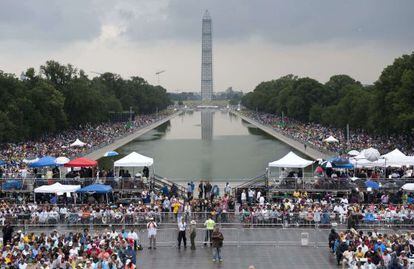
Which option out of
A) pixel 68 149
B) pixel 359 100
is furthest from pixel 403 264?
pixel 359 100

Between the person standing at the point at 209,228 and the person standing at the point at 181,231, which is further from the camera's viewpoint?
the person standing at the point at 209,228

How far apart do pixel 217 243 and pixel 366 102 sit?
214 ft

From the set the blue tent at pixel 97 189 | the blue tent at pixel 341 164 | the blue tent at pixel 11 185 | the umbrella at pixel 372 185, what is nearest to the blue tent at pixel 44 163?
the blue tent at pixel 11 185

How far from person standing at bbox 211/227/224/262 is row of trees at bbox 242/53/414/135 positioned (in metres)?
42.7

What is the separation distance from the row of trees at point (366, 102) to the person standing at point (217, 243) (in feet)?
140

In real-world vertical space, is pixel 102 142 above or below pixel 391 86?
below

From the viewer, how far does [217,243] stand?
21.5m

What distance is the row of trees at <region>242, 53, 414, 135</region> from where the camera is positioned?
63.6 meters

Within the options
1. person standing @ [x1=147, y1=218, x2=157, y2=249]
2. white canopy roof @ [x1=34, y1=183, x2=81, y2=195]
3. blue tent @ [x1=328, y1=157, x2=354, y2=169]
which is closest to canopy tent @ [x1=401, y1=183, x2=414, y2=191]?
blue tent @ [x1=328, y1=157, x2=354, y2=169]

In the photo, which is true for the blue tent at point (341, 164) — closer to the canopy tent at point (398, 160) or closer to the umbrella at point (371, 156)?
the umbrella at point (371, 156)

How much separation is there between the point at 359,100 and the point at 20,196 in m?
60.9

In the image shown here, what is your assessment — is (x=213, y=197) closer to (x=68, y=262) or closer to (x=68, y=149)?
(x=68, y=262)

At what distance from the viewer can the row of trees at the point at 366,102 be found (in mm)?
63647

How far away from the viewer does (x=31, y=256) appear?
789 inches
